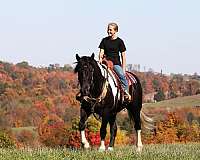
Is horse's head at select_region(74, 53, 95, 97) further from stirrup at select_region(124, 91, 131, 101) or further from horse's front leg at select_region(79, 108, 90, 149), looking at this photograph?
stirrup at select_region(124, 91, 131, 101)

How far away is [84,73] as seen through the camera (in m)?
9.22

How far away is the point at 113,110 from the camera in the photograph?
412 inches

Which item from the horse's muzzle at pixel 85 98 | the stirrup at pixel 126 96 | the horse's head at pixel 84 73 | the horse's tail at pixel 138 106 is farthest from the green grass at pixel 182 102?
the horse's head at pixel 84 73

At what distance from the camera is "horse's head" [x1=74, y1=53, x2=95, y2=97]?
921 cm

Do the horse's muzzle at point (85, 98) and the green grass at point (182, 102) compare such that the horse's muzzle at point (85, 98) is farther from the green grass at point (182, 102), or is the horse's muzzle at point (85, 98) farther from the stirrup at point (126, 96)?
the green grass at point (182, 102)

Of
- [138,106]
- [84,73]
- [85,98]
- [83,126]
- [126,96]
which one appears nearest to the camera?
[84,73]

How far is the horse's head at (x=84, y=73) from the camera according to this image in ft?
30.2

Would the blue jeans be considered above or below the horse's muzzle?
above

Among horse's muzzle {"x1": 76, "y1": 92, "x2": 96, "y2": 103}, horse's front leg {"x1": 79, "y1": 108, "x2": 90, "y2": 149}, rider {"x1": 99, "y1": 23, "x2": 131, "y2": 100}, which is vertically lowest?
horse's front leg {"x1": 79, "y1": 108, "x2": 90, "y2": 149}

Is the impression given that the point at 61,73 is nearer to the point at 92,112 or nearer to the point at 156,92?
the point at 156,92

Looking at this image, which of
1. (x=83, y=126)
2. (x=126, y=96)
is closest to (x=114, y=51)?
(x=126, y=96)

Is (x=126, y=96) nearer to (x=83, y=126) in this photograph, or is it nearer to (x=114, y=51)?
(x=114, y=51)

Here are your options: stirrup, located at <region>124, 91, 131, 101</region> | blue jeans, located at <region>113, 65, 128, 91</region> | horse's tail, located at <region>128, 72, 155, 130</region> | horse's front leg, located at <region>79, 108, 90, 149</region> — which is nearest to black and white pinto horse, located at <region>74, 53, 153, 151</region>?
horse's front leg, located at <region>79, 108, 90, 149</region>

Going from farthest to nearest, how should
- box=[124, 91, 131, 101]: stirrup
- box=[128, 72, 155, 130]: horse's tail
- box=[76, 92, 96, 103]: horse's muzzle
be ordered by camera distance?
box=[128, 72, 155, 130]: horse's tail < box=[124, 91, 131, 101]: stirrup < box=[76, 92, 96, 103]: horse's muzzle
